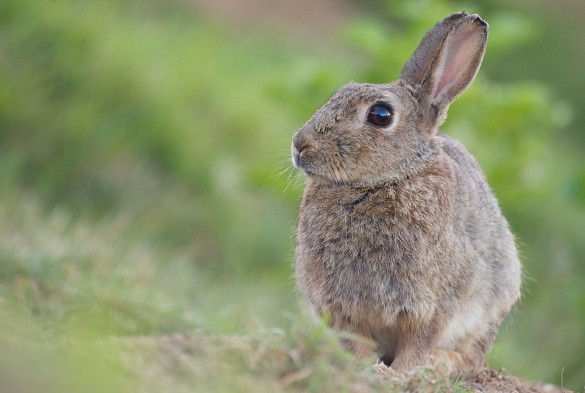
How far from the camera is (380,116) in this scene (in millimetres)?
5301

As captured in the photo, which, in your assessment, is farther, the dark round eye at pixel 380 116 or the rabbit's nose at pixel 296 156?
the dark round eye at pixel 380 116

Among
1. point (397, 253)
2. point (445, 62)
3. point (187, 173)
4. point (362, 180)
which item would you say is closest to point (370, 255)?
point (397, 253)

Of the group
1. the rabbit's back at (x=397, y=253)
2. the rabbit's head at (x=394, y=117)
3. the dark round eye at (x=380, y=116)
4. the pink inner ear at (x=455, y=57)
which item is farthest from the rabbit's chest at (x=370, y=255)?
the pink inner ear at (x=455, y=57)

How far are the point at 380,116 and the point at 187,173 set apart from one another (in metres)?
5.49

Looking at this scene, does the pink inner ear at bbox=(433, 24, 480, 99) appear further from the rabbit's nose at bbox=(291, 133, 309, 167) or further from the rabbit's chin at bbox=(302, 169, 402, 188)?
the rabbit's nose at bbox=(291, 133, 309, 167)

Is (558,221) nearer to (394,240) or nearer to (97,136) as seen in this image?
(97,136)

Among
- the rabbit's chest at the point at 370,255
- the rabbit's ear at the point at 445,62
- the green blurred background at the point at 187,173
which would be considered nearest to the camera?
the rabbit's chest at the point at 370,255

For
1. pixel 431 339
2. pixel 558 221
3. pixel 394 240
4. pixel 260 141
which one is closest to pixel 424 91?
pixel 394 240

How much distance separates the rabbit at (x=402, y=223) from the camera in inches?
199

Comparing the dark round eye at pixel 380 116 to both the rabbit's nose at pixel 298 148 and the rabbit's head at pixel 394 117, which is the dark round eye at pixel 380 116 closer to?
the rabbit's head at pixel 394 117

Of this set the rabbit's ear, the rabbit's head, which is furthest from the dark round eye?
the rabbit's ear

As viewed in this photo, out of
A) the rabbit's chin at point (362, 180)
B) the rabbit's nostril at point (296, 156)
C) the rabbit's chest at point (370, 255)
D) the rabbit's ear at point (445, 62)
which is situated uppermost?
the rabbit's ear at point (445, 62)

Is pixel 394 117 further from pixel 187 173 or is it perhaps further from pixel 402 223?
pixel 187 173

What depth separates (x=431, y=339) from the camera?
5.11 metres
